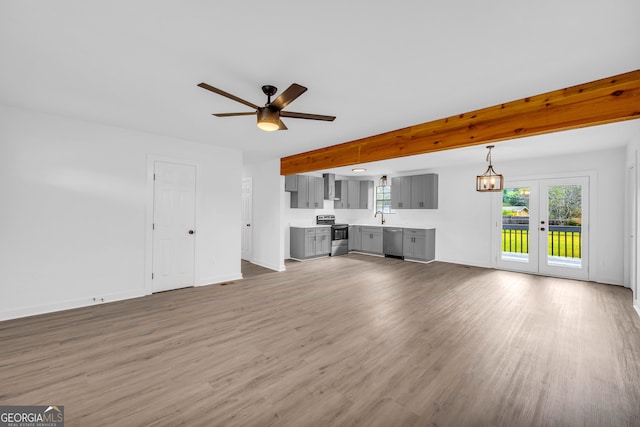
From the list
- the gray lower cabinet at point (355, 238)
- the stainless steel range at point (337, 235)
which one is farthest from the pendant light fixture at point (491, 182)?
the stainless steel range at point (337, 235)

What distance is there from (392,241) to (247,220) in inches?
162

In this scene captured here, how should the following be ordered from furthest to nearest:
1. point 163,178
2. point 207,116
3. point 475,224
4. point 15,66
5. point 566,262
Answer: point 475,224, point 566,262, point 163,178, point 207,116, point 15,66

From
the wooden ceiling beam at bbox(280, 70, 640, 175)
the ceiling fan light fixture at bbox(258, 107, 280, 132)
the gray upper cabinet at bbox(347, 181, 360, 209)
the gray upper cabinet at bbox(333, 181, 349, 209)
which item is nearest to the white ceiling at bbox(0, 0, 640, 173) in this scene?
the wooden ceiling beam at bbox(280, 70, 640, 175)

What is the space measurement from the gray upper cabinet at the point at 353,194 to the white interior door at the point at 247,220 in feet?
9.18

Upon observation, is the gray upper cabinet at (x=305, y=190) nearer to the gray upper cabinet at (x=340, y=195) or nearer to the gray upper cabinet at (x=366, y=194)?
the gray upper cabinet at (x=340, y=195)

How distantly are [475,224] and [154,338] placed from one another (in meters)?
6.86

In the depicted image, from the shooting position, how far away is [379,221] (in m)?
8.57

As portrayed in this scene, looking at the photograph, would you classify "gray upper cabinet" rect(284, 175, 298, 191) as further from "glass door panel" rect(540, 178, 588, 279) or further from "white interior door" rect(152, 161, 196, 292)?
"glass door panel" rect(540, 178, 588, 279)

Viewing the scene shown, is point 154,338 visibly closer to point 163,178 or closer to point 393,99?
point 163,178

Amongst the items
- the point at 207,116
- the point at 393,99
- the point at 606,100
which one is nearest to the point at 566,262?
the point at 606,100

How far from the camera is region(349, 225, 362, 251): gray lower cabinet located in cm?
832

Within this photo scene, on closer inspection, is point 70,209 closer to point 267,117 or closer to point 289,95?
point 267,117

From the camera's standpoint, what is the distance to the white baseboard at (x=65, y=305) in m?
3.21

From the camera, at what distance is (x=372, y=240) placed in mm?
8016
